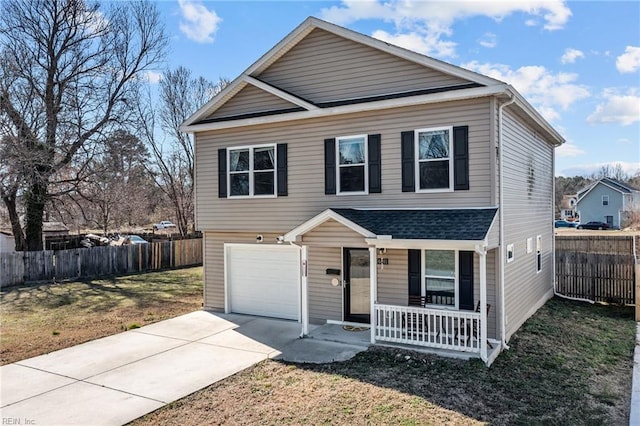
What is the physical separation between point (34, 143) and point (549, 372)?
21.2 m

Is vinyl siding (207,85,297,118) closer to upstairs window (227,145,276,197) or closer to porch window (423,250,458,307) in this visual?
upstairs window (227,145,276,197)

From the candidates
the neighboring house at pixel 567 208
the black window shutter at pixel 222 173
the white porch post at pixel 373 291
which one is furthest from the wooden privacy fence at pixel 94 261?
the neighboring house at pixel 567 208

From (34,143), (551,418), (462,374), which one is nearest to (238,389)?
(462,374)

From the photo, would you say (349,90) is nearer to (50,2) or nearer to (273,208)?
(273,208)

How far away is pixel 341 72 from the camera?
10906 millimetres

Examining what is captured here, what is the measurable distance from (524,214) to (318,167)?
553 centimetres

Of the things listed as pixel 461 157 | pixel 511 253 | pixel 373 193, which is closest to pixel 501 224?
pixel 511 253

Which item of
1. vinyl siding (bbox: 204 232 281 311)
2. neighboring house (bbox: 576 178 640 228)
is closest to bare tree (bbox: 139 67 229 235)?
vinyl siding (bbox: 204 232 281 311)

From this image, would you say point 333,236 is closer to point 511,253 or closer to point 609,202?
point 511,253

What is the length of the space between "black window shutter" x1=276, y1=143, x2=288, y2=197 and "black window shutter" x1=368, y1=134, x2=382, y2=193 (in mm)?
2402

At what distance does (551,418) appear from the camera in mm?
6027

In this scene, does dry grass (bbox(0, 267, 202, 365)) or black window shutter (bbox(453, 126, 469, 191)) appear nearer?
black window shutter (bbox(453, 126, 469, 191))

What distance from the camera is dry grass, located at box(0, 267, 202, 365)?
399 inches

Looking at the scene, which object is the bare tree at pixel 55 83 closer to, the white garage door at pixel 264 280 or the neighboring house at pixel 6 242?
the neighboring house at pixel 6 242
